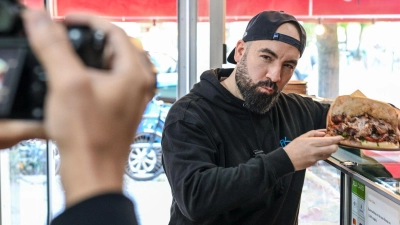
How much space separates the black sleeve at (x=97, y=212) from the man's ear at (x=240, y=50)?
1606 mm

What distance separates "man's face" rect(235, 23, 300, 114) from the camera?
1.82 meters

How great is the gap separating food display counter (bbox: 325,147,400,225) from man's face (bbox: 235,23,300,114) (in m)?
0.42

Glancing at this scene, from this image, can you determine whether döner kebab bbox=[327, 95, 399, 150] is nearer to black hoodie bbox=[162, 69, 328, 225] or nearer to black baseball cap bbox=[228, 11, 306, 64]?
black hoodie bbox=[162, 69, 328, 225]

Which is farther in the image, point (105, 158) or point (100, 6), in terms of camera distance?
point (100, 6)

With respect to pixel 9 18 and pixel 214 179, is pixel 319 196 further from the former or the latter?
pixel 9 18

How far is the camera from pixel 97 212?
0.37 metres

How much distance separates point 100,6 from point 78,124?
11.8 feet

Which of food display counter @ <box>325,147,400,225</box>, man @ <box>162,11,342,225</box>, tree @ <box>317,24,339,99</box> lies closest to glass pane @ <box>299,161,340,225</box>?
tree @ <box>317,24,339,99</box>

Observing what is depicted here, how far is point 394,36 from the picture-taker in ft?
14.1

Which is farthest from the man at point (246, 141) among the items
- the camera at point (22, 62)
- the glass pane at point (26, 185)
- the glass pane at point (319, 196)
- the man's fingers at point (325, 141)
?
the glass pane at point (26, 185)

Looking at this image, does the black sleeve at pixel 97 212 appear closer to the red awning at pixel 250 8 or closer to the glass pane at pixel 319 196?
the red awning at pixel 250 8

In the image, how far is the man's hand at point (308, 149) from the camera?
158 centimetres

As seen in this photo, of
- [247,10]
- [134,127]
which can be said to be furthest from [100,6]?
[134,127]

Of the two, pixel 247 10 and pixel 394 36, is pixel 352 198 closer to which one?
pixel 247 10
